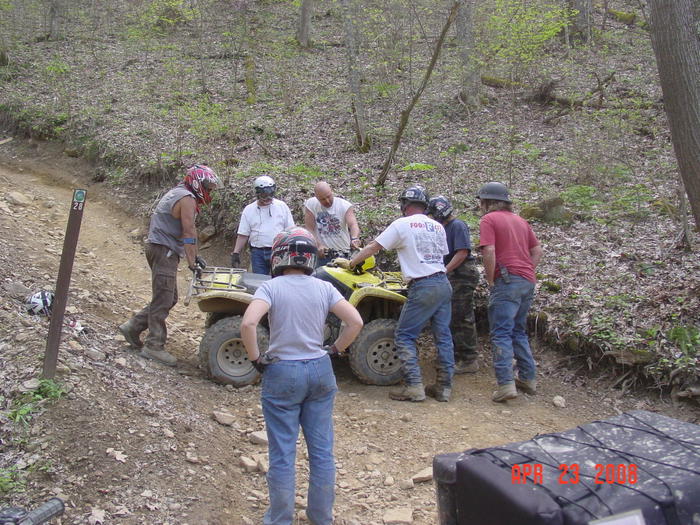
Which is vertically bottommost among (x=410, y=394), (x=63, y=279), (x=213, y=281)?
(x=410, y=394)

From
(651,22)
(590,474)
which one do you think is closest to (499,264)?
(651,22)

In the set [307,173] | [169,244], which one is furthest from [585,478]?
[307,173]

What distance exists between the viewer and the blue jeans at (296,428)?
3.37m

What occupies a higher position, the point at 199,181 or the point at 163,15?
the point at 163,15

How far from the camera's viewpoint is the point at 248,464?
14.3 ft

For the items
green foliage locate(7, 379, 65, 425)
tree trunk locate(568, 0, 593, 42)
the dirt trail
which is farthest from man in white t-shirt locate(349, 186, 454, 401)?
tree trunk locate(568, 0, 593, 42)

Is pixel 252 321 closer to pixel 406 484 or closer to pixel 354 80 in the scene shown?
pixel 406 484

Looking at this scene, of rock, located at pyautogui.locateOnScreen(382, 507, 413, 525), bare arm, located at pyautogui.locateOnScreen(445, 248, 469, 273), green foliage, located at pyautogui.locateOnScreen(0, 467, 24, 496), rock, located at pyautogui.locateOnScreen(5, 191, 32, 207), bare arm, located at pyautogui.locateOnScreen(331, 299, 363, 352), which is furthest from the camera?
rock, located at pyautogui.locateOnScreen(5, 191, 32, 207)

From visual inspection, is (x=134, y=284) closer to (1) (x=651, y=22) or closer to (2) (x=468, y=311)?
(2) (x=468, y=311)

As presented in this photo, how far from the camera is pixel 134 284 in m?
8.93

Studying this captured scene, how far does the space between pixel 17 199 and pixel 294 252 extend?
9.19m

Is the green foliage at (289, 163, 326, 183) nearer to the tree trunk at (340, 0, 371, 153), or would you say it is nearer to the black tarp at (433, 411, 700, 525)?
the tree trunk at (340, 0, 371, 153)

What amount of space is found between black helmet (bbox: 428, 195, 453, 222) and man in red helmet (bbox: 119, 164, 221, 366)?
227cm

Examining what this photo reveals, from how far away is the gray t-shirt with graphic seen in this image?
340 cm
